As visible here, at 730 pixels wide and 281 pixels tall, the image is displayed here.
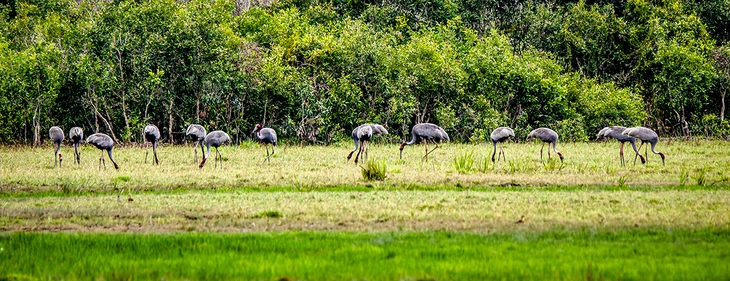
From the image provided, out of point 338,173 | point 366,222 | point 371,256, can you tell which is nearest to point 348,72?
point 338,173

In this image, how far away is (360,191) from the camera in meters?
23.1

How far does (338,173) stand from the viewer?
27.7 metres

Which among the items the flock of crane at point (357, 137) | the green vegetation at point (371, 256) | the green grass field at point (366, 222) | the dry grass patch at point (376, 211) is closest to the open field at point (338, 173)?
the green grass field at point (366, 222)

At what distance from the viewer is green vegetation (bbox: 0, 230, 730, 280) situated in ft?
38.3

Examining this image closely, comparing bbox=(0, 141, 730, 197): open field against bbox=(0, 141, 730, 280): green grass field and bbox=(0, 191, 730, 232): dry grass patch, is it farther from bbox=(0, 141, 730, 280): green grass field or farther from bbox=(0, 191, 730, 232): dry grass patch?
bbox=(0, 191, 730, 232): dry grass patch

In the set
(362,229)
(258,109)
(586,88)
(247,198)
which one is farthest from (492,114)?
(362,229)

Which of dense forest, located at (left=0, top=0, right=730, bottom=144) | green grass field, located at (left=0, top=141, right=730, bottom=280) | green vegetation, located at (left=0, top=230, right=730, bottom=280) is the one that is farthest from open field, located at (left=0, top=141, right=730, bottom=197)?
dense forest, located at (left=0, top=0, right=730, bottom=144)

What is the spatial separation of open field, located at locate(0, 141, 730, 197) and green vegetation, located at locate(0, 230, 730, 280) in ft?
29.1

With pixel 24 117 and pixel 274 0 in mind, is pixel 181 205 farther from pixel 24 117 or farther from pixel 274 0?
pixel 274 0

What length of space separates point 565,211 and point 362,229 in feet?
15.2

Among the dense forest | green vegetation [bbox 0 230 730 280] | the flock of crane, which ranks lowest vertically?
green vegetation [bbox 0 230 730 280]

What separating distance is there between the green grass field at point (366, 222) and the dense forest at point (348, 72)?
17.3 metres

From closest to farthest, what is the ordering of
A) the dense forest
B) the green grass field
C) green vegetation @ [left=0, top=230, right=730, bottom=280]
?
green vegetation @ [left=0, top=230, right=730, bottom=280] → the green grass field → the dense forest

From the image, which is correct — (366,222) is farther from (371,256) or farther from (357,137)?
(357,137)
